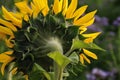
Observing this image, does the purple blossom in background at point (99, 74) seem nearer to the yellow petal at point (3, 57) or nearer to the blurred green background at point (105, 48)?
the blurred green background at point (105, 48)

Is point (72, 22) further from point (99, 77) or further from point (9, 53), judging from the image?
point (99, 77)

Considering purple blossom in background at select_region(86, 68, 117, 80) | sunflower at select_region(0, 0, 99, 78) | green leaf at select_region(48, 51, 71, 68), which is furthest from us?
purple blossom in background at select_region(86, 68, 117, 80)

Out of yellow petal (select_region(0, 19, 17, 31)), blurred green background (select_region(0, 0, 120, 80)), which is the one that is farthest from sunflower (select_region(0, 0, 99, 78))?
blurred green background (select_region(0, 0, 120, 80))

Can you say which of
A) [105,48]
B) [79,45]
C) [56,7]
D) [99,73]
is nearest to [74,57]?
[79,45]

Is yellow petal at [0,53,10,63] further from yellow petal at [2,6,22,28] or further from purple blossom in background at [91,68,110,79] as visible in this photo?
purple blossom in background at [91,68,110,79]

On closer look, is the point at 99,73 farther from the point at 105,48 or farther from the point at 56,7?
the point at 56,7

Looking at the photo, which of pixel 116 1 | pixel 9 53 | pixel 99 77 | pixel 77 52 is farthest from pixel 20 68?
pixel 116 1

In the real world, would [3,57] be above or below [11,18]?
below

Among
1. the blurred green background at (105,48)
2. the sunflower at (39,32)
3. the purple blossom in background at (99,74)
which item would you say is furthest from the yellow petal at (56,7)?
the purple blossom in background at (99,74)
